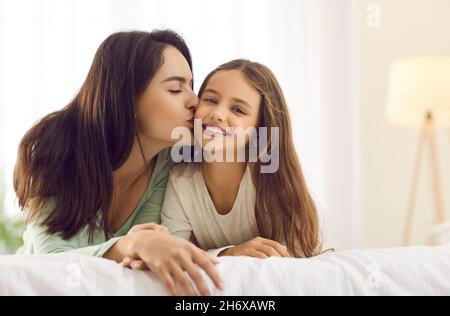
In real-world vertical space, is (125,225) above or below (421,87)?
below

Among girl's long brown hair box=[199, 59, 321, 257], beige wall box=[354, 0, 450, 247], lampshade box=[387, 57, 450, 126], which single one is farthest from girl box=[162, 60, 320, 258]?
beige wall box=[354, 0, 450, 247]

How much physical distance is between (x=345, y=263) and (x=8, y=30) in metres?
2.14

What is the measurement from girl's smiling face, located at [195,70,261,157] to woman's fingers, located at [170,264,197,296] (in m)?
0.46

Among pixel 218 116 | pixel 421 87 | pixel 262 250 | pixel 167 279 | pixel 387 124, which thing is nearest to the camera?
pixel 167 279

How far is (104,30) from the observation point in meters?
2.47

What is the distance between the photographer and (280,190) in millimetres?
1204

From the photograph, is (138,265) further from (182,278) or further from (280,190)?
(280,190)

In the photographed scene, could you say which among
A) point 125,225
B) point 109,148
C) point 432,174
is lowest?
point 432,174

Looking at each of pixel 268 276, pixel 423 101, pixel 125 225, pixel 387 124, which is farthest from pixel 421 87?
pixel 268 276

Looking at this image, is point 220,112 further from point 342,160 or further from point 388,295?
point 342,160

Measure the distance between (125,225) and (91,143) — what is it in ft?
0.62

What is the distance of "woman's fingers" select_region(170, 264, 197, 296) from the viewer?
694 mm
